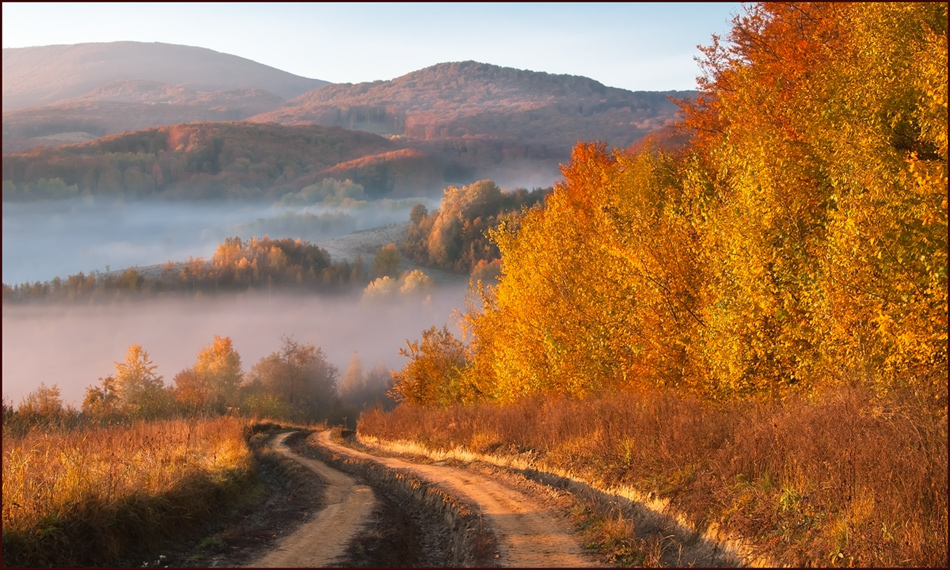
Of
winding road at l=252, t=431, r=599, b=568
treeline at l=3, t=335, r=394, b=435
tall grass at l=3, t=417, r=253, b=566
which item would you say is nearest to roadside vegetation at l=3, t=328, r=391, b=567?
tall grass at l=3, t=417, r=253, b=566

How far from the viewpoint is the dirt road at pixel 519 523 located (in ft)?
39.7

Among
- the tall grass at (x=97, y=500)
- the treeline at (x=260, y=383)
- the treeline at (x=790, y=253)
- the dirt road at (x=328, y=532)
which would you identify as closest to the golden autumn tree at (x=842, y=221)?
the treeline at (x=790, y=253)

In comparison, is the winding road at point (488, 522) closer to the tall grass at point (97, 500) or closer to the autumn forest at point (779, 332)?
the autumn forest at point (779, 332)

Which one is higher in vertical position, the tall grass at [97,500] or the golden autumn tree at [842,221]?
the golden autumn tree at [842,221]

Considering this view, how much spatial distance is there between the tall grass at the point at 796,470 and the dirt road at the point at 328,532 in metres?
5.94

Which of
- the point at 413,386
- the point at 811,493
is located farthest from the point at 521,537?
the point at 413,386

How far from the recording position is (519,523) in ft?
49.0

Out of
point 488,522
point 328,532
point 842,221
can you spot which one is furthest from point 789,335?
point 328,532

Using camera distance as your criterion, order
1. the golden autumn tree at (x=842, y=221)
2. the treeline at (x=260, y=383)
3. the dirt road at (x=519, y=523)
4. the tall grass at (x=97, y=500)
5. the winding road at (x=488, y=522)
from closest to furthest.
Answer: the tall grass at (x=97, y=500) < the dirt road at (x=519, y=523) < the winding road at (x=488, y=522) < the golden autumn tree at (x=842, y=221) < the treeline at (x=260, y=383)

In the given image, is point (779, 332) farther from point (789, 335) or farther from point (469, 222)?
point (469, 222)

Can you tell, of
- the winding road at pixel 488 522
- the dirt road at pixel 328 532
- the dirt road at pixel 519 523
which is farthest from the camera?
the dirt road at pixel 328 532

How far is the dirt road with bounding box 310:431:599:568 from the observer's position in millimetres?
12102

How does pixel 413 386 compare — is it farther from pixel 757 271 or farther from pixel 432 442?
pixel 757 271

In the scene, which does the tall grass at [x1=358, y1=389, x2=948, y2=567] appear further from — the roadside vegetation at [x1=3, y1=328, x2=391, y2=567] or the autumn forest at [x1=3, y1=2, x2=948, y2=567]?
the roadside vegetation at [x1=3, y1=328, x2=391, y2=567]
